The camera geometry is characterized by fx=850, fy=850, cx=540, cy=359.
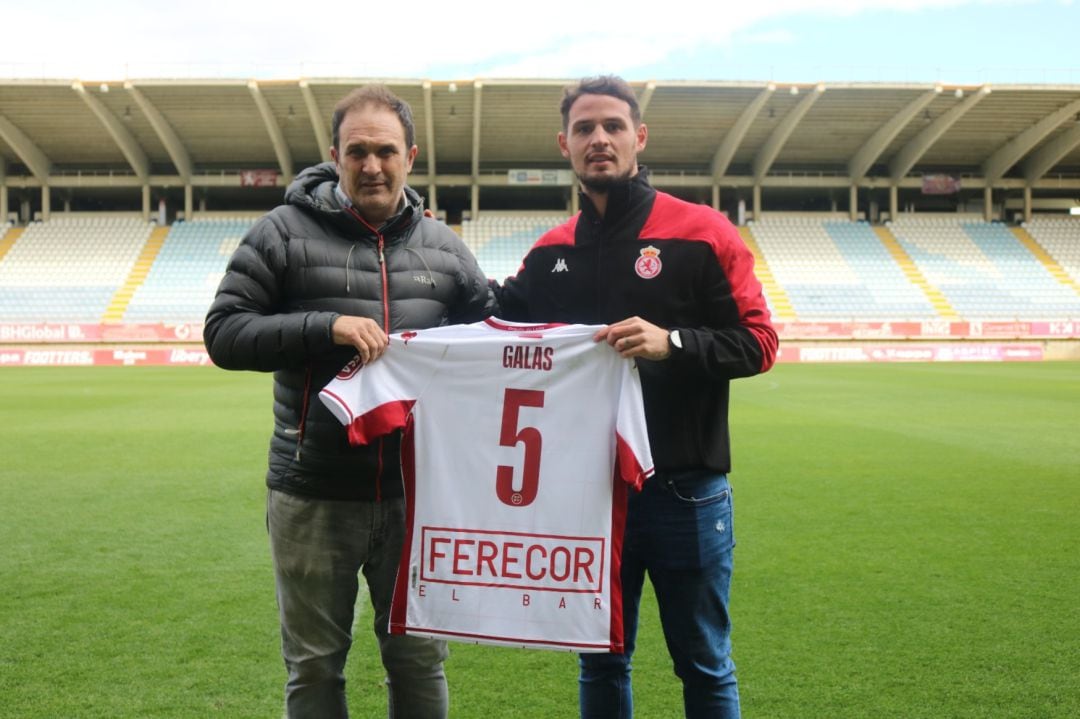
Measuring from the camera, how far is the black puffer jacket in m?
2.38

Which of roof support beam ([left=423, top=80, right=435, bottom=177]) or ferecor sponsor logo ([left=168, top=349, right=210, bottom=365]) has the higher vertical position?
roof support beam ([left=423, top=80, right=435, bottom=177])

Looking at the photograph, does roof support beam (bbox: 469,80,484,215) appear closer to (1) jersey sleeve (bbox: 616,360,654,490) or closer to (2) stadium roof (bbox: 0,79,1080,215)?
(2) stadium roof (bbox: 0,79,1080,215)

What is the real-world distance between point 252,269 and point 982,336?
29.4 meters

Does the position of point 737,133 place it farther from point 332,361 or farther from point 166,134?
point 332,361

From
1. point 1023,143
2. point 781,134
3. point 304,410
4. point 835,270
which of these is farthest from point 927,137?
point 304,410

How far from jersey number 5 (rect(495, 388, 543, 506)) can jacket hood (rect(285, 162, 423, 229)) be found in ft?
Result: 2.05

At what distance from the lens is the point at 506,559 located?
2.54 m

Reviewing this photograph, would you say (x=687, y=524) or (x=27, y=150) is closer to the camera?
(x=687, y=524)

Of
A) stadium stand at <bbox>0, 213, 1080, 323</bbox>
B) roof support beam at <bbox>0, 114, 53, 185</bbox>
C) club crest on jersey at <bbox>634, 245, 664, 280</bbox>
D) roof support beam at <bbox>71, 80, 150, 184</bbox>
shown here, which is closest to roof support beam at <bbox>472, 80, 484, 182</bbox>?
stadium stand at <bbox>0, 213, 1080, 323</bbox>

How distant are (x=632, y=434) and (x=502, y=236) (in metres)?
31.0

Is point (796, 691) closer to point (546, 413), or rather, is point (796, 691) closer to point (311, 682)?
point (546, 413)

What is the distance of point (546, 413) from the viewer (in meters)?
2.59

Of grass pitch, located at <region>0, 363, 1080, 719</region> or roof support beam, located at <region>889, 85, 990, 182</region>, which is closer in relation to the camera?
grass pitch, located at <region>0, 363, 1080, 719</region>

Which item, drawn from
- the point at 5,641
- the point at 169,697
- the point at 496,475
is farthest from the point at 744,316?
the point at 5,641
